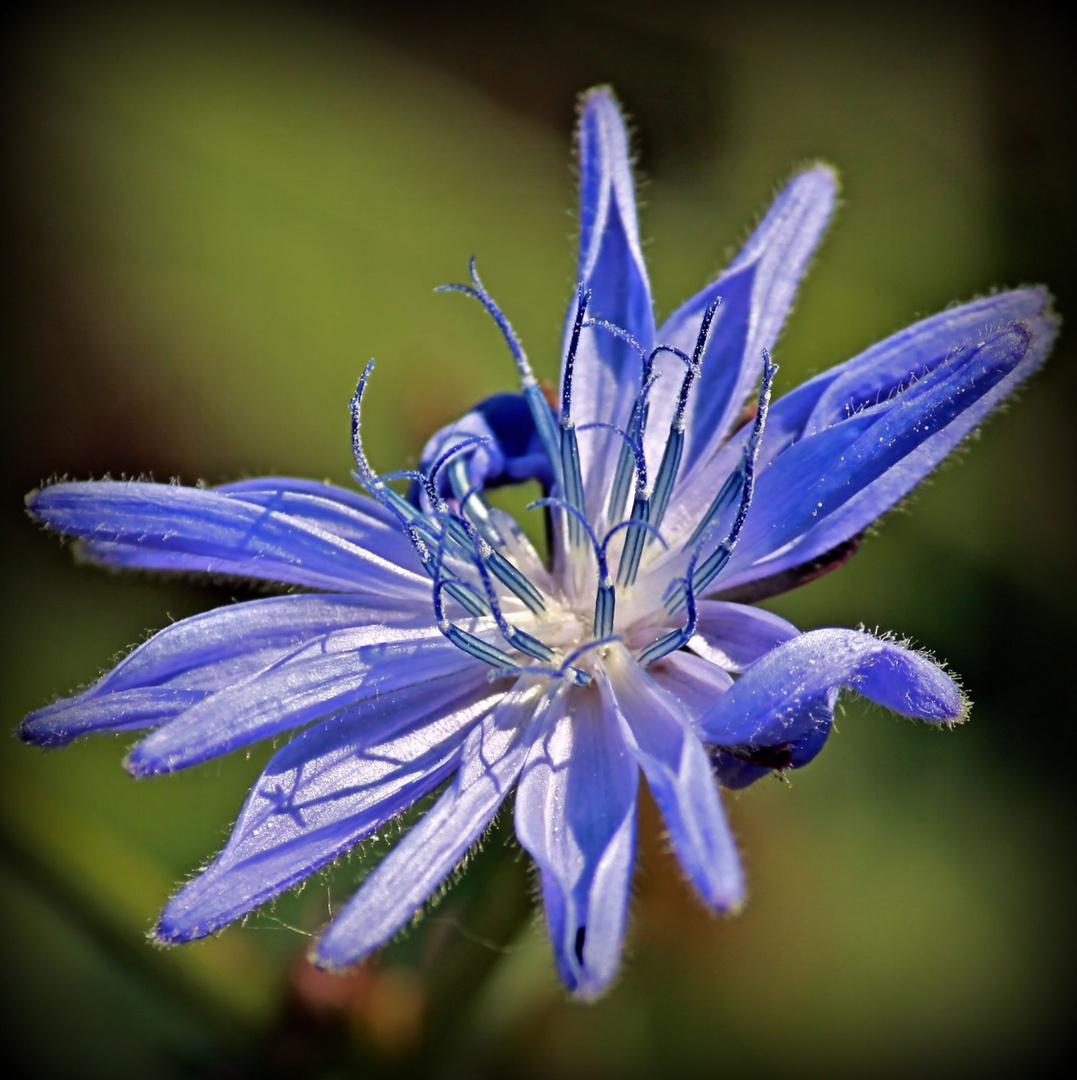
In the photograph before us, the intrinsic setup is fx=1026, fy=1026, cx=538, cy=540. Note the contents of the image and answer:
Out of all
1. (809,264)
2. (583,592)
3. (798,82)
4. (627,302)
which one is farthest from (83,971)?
(798,82)

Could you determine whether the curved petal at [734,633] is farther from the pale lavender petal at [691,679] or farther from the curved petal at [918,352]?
the curved petal at [918,352]

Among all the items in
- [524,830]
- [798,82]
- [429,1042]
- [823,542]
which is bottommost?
[429,1042]

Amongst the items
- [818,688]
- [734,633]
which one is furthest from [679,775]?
[734,633]

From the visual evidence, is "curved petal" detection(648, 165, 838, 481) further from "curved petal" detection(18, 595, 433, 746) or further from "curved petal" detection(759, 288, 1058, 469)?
"curved petal" detection(18, 595, 433, 746)

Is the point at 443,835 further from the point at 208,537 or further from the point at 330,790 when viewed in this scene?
the point at 208,537

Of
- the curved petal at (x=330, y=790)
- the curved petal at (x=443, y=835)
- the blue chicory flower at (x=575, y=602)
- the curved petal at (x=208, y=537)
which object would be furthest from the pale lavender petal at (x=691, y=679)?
the curved petal at (x=208, y=537)

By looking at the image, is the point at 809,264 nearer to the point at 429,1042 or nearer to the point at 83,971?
the point at 429,1042
